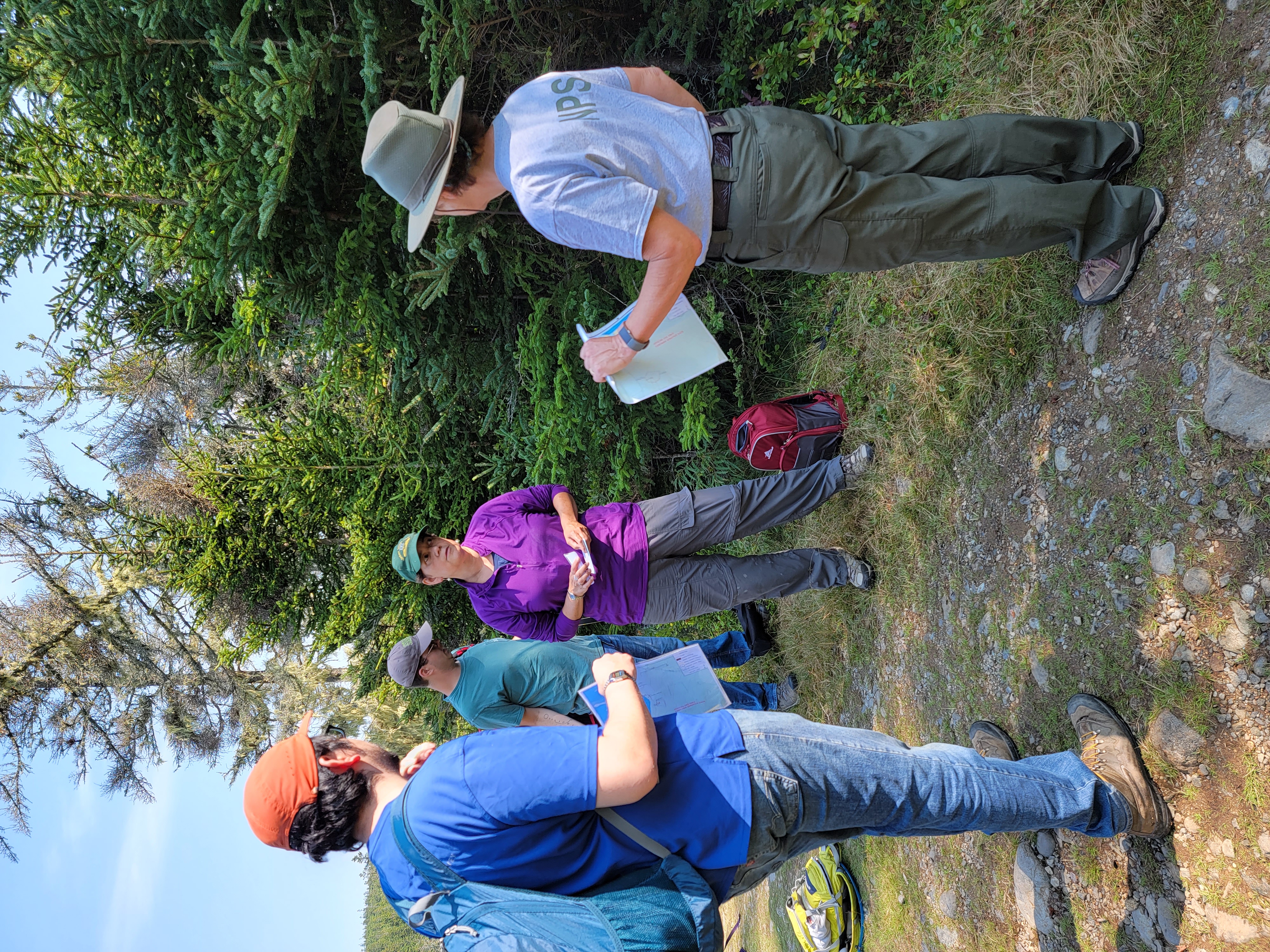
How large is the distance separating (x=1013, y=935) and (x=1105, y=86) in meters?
3.74

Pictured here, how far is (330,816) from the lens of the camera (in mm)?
2205

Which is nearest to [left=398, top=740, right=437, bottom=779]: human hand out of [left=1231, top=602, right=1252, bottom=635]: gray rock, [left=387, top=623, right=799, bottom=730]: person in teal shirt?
[left=387, top=623, right=799, bottom=730]: person in teal shirt

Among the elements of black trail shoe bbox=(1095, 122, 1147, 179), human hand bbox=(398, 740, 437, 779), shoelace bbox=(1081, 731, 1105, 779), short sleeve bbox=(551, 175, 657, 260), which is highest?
short sleeve bbox=(551, 175, 657, 260)

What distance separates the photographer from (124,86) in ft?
10.5

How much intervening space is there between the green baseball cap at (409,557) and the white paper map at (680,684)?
1377 millimetres

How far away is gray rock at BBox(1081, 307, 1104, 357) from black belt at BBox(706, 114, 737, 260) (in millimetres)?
1607

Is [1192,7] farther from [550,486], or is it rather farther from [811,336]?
[550,486]

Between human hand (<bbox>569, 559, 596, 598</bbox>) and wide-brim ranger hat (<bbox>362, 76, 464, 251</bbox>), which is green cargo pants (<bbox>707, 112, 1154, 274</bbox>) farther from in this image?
human hand (<bbox>569, 559, 596, 598</bbox>)

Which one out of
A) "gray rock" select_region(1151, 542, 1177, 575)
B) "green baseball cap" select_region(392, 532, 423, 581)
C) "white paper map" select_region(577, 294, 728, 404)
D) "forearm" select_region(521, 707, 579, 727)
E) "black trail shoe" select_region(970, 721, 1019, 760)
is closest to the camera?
"gray rock" select_region(1151, 542, 1177, 575)

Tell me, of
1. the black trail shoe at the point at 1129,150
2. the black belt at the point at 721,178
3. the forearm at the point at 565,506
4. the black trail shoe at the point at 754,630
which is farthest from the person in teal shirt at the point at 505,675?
the black trail shoe at the point at 1129,150

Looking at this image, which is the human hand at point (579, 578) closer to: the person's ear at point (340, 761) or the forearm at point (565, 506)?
the forearm at point (565, 506)

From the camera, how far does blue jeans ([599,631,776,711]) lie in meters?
5.01

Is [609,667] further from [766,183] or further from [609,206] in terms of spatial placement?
[766,183]

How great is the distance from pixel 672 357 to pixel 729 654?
2.83m
